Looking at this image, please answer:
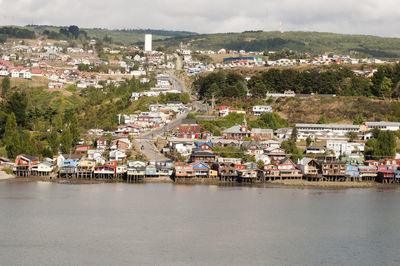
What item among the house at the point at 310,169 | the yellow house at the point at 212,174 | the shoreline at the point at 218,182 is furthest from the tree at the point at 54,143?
the house at the point at 310,169

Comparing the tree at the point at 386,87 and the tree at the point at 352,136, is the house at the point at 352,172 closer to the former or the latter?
the tree at the point at 352,136

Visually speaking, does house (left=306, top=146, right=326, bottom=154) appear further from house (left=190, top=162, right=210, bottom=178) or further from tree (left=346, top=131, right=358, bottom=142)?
house (left=190, top=162, right=210, bottom=178)

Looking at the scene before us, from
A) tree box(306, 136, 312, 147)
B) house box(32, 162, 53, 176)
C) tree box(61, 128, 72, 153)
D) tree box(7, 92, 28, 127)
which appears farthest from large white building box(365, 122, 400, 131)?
tree box(7, 92, 28, 127)

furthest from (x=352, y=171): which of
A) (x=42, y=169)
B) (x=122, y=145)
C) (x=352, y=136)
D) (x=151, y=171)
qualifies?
(x=42, y=169)

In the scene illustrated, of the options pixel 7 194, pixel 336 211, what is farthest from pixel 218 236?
pixel 7 194

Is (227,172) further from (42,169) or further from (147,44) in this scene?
(147,44)
